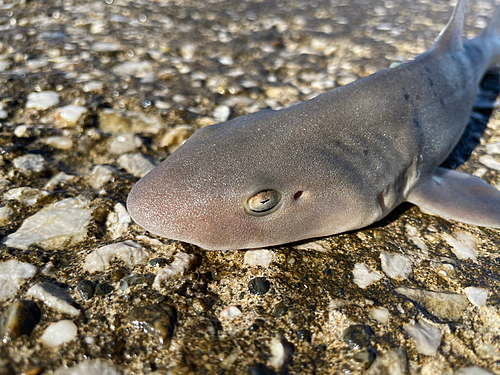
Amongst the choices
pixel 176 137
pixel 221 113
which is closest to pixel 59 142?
pixel 176 137

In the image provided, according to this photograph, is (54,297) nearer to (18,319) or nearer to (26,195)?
(18,319)

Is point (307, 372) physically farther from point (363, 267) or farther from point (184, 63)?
point (184, 63)

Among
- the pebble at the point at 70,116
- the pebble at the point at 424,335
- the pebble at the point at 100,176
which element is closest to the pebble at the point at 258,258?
the pebble at the point at 424,335

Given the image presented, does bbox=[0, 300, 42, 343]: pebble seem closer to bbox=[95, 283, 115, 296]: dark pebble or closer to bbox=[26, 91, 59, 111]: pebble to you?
bbox=[95, 283, 115, 296]: dark pebble

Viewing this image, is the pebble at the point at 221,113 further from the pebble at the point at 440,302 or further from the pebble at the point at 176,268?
the pebble at the point at 440,302

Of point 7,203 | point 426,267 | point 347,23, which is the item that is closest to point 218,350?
point 426,267
